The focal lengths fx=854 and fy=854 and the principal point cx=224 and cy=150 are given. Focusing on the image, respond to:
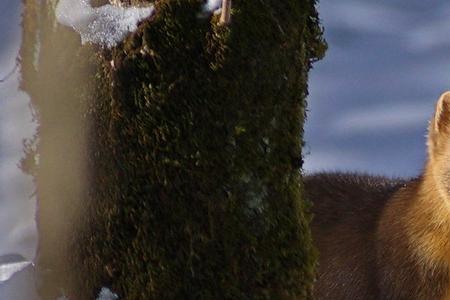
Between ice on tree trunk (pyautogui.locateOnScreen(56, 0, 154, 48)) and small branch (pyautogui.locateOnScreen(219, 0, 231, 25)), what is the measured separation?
1.03 feet

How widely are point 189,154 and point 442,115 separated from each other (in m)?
3.16

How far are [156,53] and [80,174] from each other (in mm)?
693

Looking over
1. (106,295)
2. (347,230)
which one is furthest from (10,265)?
(347,230)

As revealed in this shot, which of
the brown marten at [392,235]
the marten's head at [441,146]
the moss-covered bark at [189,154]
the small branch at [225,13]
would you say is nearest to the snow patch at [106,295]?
the moss-covered bark at [189,154]

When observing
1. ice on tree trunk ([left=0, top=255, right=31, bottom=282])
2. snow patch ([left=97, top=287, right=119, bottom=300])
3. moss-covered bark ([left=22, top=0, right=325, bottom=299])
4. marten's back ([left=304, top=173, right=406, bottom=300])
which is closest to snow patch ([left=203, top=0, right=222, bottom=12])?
moss-covered bark ([left=22, top=0, right=325, bottom=299])

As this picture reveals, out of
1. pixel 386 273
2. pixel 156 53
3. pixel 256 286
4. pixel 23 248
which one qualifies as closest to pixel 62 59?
pixel 156 53

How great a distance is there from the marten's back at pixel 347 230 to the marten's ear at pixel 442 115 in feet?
2.44

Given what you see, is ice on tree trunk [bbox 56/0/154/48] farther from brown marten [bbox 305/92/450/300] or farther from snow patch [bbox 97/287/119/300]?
brown marten [bbox 305/92/450/300]

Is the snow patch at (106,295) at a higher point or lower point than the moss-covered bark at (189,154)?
lower

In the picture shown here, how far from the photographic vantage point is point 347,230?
22.6ft

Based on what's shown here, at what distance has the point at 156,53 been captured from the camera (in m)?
3.76

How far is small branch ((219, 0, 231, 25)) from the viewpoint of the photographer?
3742 millimetres

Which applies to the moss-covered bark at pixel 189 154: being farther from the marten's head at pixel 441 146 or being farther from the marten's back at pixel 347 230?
the marten's back at pixel 347 230

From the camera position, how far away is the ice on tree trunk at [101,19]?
3805 mm
